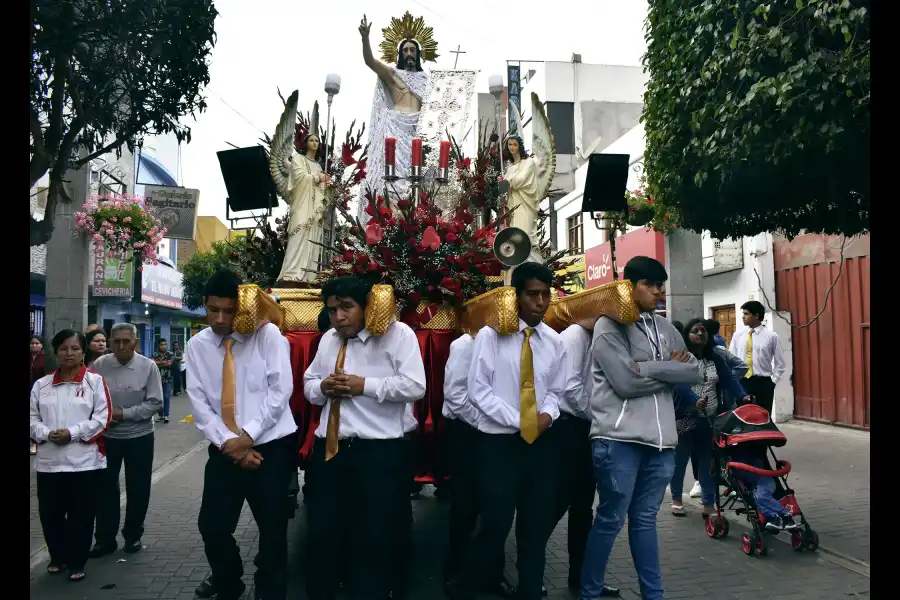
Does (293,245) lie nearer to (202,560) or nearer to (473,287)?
(473,287)

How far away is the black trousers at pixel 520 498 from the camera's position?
4188 mm

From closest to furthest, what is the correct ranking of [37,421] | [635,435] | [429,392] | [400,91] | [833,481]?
[635,435]
[37,421]
[429,392]
[833,481]
[400,91]

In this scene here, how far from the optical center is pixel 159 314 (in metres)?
34.6

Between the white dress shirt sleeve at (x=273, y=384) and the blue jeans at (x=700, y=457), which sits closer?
the white dress shirt sleeve at (x=273, y=384)

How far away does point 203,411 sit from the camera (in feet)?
13.5

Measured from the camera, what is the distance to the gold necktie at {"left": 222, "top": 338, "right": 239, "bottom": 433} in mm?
4117

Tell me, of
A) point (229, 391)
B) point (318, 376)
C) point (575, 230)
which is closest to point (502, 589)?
point (318, 376)

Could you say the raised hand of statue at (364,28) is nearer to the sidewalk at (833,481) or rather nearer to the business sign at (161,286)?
the sidewalk at (833,481)

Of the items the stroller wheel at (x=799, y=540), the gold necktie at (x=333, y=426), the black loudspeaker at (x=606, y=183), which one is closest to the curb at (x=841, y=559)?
the stroller wheel at (x=799, y=540)

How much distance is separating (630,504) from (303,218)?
447cm

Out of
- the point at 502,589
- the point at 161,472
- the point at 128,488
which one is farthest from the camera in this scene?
the point at 161,472

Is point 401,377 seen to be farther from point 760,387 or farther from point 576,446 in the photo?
point 760,387

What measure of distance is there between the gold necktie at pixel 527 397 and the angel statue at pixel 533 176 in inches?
128
